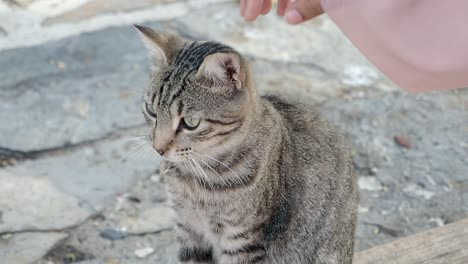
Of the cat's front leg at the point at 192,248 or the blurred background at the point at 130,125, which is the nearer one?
the cat's front leg at the point at 192,248

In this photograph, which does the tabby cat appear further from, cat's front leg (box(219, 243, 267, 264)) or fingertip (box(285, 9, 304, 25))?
fingertip (box(285, 9, 304, 25))

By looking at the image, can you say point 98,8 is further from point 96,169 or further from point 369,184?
point 369,184

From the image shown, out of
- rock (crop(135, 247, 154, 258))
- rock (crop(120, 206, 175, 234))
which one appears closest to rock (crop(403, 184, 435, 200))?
rock (crop(120, 206, 175, 234))

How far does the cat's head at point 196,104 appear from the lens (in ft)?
6.97

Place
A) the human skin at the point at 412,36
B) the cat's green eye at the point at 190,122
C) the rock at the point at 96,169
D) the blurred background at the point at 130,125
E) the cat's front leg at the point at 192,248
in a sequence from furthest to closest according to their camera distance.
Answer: the rock at the point at 96,169
the blurred background at the point at 130,125
the cat's front leg at the point at 192,248
the cat's green eye at the point at 190,122
the human skin at the point at 412,36

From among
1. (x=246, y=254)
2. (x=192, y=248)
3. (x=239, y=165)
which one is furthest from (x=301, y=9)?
(x=192, y=248)

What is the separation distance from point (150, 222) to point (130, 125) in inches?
25.4

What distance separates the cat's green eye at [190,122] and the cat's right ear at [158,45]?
0.65 feet

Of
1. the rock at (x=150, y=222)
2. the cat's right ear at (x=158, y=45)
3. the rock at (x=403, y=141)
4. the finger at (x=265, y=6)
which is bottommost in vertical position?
the rock at (x=403, y=141)

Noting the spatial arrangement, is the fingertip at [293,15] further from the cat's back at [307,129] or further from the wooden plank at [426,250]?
the wooden plank at [426,250]

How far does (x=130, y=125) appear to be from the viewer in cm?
357

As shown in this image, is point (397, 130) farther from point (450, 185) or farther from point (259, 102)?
point (259, 102)

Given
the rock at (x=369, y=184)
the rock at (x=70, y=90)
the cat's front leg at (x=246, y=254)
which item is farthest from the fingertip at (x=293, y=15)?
the rock at (x=70, y=90)

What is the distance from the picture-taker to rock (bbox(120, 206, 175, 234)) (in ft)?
10.0
